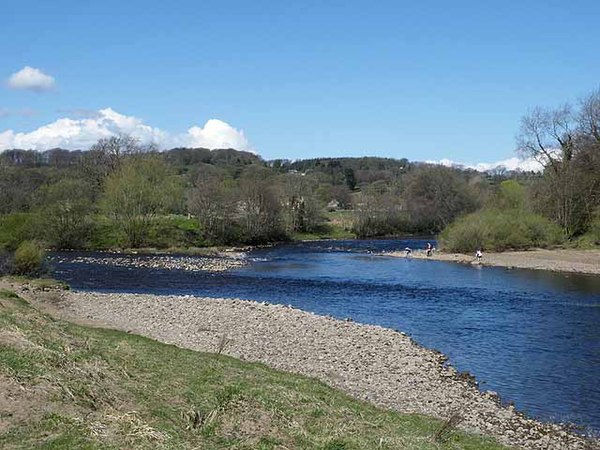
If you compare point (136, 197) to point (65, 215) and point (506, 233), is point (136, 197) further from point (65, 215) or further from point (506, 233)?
point (506, 233)

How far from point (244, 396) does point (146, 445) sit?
4058 millimetres

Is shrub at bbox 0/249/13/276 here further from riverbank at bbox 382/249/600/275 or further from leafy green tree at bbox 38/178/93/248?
riverbank at bbox 382/249/600/275

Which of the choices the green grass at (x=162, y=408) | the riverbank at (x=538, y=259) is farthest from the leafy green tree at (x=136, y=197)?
the green grass at (x=162, y=408)

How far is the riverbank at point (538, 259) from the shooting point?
57.9 metres

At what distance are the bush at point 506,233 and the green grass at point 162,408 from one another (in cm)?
5919

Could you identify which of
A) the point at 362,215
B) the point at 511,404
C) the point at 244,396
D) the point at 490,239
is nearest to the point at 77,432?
the point at 244,396

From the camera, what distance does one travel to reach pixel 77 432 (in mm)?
9570

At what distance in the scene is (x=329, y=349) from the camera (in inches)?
993

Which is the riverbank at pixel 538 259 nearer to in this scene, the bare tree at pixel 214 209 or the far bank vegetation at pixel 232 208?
the far bank vegetation at pixel 232 208

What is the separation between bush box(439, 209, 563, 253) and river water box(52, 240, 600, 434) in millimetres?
9928

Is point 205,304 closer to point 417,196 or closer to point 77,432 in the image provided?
point 77,432

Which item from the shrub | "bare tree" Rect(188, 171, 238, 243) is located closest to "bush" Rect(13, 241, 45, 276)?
the shrub

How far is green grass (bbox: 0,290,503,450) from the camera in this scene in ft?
32.5

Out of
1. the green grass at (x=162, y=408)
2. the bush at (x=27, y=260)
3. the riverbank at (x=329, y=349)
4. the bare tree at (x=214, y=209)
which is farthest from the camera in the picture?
the bare tree at (x=214, y=209)
